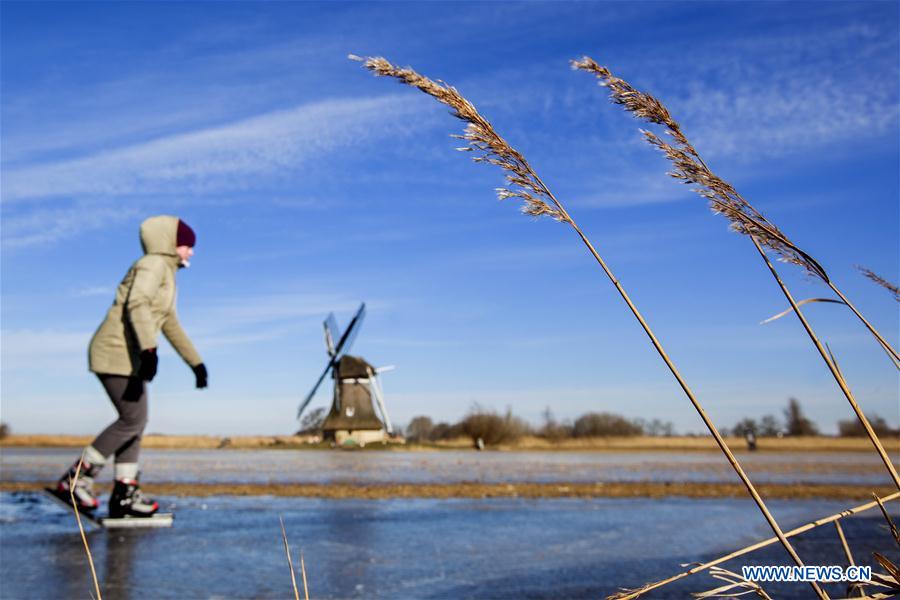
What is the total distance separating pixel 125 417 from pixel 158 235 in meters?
1.54

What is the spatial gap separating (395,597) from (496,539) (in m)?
2.03

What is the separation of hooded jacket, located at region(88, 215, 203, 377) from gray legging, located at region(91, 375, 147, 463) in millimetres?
90

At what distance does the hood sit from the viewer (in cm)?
619

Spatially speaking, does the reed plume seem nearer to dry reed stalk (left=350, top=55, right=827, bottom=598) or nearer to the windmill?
dry reed stalk (left=350, top=55, right=827, bottom=598)

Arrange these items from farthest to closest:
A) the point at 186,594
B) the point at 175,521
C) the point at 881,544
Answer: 1. the point at 175,521
2. the point at 881,544
3. the point at 186,594

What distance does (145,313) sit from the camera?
5.66 meters

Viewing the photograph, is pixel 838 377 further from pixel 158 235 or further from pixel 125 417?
pixel 158 235

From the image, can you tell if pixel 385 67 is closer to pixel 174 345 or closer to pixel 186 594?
pixel 186 594

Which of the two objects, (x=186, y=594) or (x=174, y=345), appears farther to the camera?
(x=174, y=345)

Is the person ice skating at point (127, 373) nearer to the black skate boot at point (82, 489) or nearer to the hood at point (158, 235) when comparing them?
the black skate boot at point (82, 489)

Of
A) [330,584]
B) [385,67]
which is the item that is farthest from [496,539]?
[385,67]

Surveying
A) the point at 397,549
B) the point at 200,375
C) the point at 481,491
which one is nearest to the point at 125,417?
the point at 200,375

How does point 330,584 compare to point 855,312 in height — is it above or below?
below

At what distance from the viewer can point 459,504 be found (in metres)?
7.90
